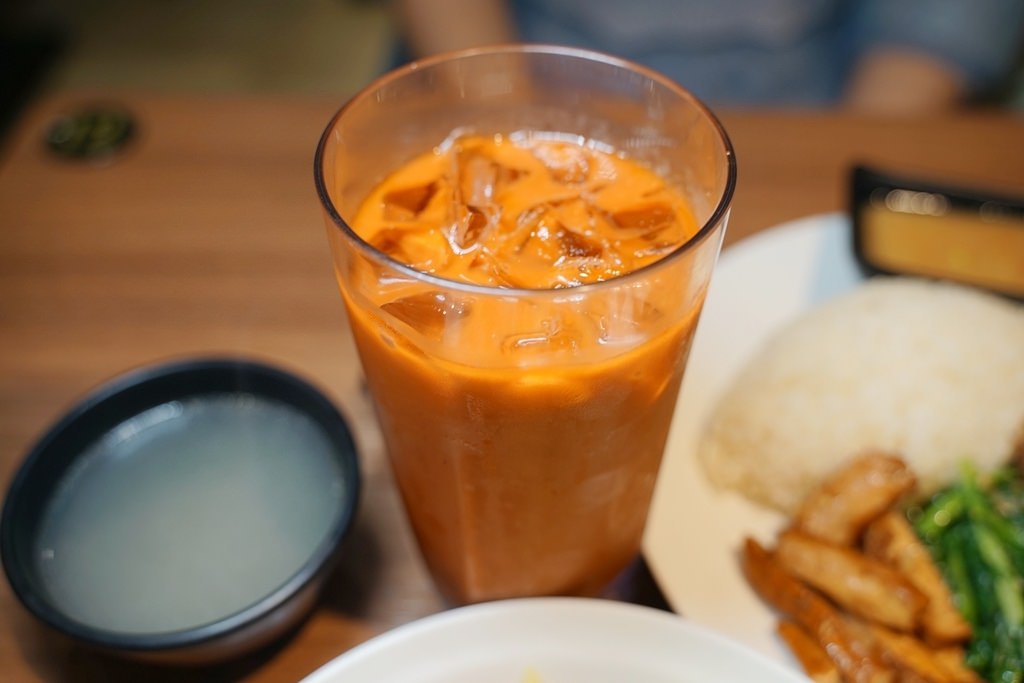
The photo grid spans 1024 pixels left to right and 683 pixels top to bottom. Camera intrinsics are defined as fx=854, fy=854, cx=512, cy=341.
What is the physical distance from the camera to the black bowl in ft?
2.04

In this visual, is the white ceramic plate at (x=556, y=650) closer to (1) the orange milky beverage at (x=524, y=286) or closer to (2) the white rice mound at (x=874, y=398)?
(1) the orange milky beverage at (x=524, y=286)

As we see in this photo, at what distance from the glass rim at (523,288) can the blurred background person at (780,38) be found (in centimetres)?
101

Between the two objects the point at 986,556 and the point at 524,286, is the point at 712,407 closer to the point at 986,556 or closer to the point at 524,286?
Result: the point at 986,556

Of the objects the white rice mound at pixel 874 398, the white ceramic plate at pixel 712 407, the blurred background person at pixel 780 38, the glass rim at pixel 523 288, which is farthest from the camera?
the blurred background person at pixel 780 38

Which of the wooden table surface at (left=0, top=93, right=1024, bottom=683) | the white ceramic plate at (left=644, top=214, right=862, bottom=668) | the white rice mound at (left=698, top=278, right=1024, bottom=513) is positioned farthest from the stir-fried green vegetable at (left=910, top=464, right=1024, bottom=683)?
the wooden table surface at (left=0, top=93, right=1024, bottom=683)

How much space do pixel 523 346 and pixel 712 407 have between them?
1.67ft

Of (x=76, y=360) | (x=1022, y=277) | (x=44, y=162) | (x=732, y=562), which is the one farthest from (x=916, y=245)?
(x=44, y=162)

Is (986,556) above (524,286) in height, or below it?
below

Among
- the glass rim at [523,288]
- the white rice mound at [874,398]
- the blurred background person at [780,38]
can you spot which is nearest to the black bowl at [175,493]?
the glass rim at [523,288]

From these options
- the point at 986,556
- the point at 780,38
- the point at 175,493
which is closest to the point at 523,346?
the point at 175,493

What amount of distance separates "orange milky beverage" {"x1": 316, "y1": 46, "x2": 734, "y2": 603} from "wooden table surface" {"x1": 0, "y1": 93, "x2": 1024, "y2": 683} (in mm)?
136

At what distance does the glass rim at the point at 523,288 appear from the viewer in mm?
496

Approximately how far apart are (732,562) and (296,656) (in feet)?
1.32

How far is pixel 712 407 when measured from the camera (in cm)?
98
